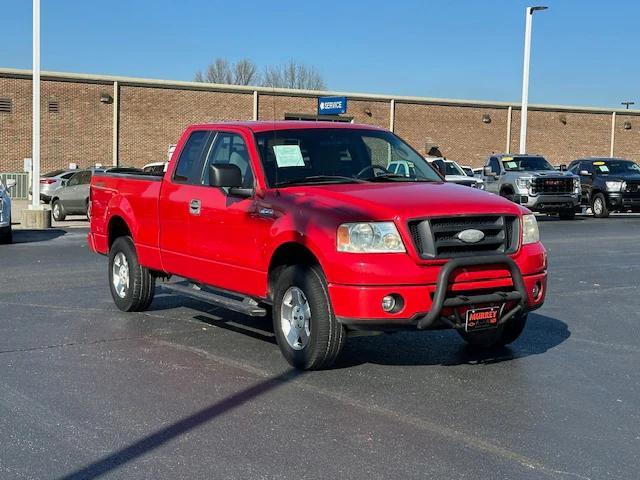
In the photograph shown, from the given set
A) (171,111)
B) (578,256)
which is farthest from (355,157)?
(171,111)

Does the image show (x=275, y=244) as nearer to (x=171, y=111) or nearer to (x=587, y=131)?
(x=171, y=111)

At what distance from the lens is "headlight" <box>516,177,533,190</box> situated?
81.6ft

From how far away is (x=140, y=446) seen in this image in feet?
15.7

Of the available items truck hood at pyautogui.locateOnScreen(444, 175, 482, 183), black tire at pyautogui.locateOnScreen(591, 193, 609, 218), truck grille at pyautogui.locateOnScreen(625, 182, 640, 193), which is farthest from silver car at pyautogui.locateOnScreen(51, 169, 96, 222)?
truck grille at pyautogui.locateOnScreen(625, 182, 640, 193)

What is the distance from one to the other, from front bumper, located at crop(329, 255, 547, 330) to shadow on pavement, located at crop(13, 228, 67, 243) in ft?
42.6

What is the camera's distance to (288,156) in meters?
7.32

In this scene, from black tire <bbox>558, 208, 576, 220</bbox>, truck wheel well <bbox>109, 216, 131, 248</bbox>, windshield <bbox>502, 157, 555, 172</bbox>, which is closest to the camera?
truck wheel well <bbox>109, 216, 131, 248</bbox>

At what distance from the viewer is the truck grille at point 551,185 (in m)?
24.9

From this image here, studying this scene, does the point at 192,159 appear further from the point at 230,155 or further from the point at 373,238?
the point at 373,238

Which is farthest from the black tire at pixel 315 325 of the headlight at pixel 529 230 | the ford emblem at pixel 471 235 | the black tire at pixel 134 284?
the black tire at pixel 134 284

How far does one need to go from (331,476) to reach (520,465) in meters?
1.01

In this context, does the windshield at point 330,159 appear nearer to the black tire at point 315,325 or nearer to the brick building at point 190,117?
the black tire at point 315,325

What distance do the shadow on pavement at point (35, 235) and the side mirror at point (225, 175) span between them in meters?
11.6

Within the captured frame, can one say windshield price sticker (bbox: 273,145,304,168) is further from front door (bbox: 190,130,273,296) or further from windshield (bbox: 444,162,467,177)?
windshield (bbox: 444,162,467,177)
